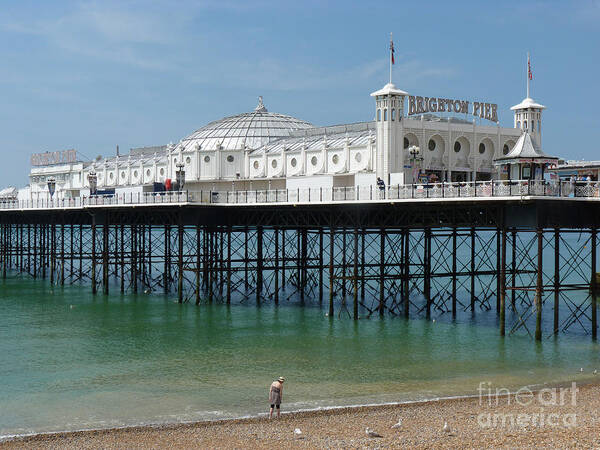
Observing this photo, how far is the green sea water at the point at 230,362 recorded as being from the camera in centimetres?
2814

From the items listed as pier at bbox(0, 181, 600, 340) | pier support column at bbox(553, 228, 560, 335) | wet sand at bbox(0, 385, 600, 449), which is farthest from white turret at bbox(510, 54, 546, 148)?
wet sand at bbox(0, 385, 600, 449)

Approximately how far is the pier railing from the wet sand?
42.3ft

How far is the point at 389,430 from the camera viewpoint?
79.7 ft

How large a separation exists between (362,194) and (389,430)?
890 inches

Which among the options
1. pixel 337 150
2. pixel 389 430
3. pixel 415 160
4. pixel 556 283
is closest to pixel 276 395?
pixel 389 430

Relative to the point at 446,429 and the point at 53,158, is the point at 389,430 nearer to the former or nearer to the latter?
the point at 446,429

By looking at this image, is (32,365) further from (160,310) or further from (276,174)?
(276,174)

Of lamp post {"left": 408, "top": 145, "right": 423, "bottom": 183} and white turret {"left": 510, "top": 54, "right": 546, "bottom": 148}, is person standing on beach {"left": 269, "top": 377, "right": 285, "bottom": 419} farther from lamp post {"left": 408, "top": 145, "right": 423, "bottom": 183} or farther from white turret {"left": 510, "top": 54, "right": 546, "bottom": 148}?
white turret {"left": 510, "top": 54, "right": 546, "bottom": 148}

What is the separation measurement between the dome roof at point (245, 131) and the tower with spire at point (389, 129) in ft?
67.0

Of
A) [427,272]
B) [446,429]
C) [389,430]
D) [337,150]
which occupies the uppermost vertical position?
[337,150]

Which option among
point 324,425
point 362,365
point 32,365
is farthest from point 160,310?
point 324,425

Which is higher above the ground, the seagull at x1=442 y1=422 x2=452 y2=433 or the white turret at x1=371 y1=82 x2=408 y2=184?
the white turret at x1=371 y1=82 x2=408 y2=184

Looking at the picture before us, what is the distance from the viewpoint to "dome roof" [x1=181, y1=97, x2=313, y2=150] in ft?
232

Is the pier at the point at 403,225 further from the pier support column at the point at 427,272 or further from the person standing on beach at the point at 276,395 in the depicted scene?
the person standing on beach at the point at 276,395
